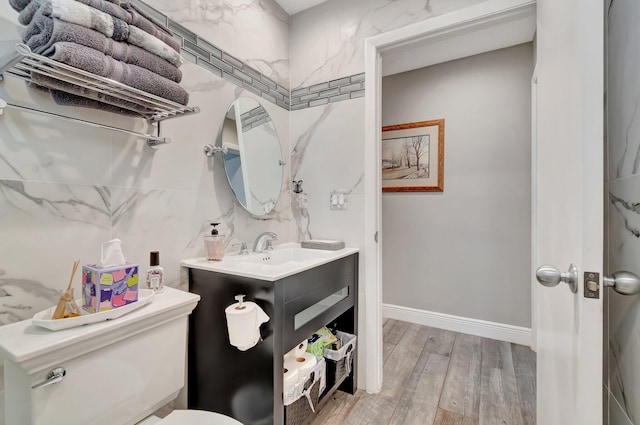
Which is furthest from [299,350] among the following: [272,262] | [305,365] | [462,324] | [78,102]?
[462,324]

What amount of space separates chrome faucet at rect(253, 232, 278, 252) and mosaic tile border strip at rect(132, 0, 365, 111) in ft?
2.93

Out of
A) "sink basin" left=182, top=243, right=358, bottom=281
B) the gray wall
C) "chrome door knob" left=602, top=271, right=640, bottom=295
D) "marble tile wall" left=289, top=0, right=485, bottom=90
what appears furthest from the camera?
the gray wall

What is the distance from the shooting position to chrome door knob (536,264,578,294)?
0.67 metres

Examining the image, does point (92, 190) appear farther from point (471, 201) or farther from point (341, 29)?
point (471, 201)

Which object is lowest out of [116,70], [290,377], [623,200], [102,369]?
[290,377]

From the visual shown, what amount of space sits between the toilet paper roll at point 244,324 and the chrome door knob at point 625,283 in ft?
3.30

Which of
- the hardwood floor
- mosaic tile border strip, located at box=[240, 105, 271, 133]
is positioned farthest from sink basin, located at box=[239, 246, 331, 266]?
the hardwood floor

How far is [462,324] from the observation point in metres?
2.52

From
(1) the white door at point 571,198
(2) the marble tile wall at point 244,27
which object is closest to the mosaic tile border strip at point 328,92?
(2) the marble tile wall at point 244,27

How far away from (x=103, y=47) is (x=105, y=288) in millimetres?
733

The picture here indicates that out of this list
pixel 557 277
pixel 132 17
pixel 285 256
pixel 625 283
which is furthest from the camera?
pixel 285 256

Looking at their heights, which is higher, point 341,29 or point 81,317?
point 341,29

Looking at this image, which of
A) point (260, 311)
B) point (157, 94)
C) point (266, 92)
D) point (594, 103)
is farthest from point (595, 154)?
point (266, 92)

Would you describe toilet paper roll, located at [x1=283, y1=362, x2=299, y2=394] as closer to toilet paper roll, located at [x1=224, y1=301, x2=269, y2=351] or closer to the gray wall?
toilet paper roll, located at [x1=224, y1=301, x2=269, y2=351]
